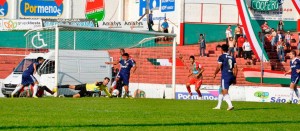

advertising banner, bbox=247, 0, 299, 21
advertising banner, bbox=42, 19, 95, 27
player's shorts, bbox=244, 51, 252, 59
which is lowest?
player's shorts, bbox=244, 51, 252, 59

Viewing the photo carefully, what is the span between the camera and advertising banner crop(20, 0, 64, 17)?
56969 millimetres

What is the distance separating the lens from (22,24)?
5225 cm

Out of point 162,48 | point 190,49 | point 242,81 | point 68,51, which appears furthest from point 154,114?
point 190,49

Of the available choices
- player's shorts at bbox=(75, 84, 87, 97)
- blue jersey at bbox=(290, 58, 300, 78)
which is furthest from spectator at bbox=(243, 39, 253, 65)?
player's shorts at bbox=(75, 84, 87, 97)

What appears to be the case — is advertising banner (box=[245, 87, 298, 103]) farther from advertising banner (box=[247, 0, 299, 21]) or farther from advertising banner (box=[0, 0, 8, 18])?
advertising banner (box=[0, 0, 8, 18])

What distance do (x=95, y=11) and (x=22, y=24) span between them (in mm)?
7175

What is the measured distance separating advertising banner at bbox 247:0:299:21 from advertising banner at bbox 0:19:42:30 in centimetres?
1379

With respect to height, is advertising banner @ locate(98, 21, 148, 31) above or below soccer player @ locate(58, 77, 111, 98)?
above

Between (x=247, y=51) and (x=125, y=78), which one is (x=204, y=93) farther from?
(x=247, y=51)

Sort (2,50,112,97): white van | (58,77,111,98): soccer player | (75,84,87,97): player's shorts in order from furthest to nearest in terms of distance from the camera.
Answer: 1. (2,50,112,97): white van
2. (75,84,87,97): player's shorts
3. (58,77,111,98): soccer player

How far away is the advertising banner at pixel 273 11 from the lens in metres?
53.8

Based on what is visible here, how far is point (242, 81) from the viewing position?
43656 millimetres

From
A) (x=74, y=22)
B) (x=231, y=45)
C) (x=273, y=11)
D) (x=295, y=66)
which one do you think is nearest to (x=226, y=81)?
(x=295, y=66)

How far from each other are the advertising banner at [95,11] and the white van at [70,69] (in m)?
21.2
